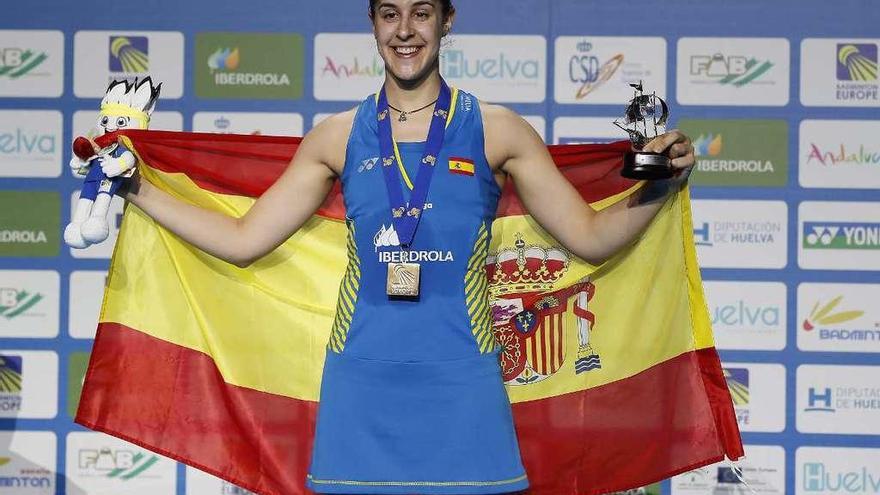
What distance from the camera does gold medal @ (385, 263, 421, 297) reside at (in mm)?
2262

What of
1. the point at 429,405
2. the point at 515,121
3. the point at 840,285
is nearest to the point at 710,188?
the point at 840,285

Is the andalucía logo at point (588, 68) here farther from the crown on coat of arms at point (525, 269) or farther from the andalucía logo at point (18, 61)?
the andalucía logo at point (18, 61)

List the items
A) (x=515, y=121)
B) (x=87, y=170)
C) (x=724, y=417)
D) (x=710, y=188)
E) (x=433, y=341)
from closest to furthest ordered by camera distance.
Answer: (x=433, y=341) → (x=515, y=121) → (x=87, y=170) → (x=724, y=417) → (x=710, y=188)

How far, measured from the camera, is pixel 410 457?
231cm

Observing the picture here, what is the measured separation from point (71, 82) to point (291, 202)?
2.17 meters

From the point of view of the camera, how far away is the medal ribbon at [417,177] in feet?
7.42

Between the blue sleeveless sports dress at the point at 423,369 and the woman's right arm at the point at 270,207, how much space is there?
7.5 inches

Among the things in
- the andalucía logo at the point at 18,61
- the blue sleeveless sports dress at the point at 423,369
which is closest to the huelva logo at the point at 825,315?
the blue sleeveless sports dress at the point at 423,369

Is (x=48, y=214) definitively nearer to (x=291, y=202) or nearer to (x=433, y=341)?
(x=291, y=202)

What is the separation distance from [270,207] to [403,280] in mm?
462

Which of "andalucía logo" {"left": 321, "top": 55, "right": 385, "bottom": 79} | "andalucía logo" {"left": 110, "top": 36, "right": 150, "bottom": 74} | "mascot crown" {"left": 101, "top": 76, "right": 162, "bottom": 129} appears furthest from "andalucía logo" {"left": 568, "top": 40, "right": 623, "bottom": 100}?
"mascot crown" {"left": 101, "top": 76, "right": 162, "bottom": 129}

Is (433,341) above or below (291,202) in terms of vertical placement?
below

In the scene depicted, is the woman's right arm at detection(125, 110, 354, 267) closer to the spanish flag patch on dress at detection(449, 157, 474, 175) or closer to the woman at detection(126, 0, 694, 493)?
the woman at detection(126, 0, 694, 493)

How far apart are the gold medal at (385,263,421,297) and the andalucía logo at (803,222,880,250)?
8.07 ft
